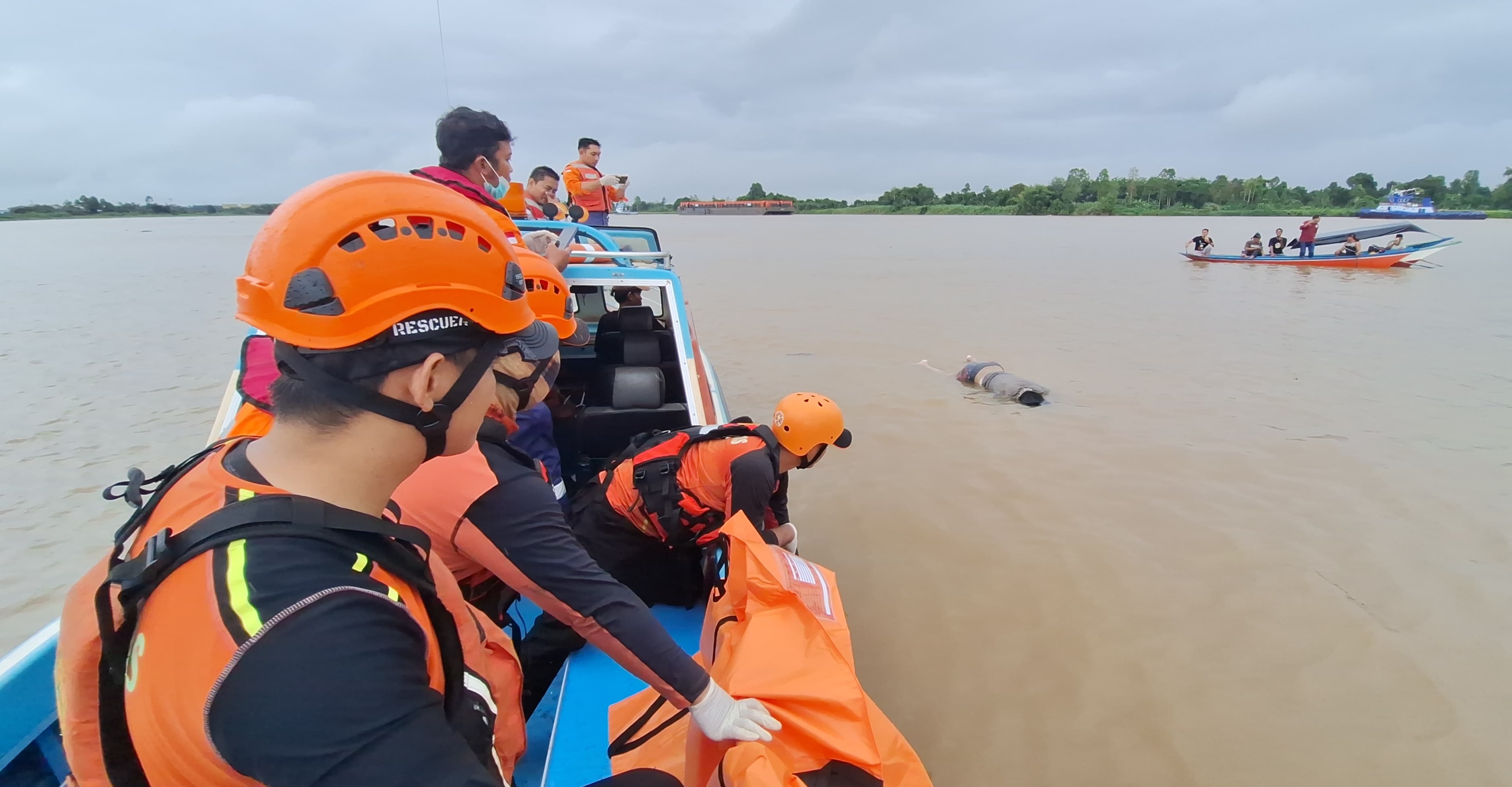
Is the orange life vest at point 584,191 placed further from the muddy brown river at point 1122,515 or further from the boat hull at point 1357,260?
the boat hull at point 1357,260

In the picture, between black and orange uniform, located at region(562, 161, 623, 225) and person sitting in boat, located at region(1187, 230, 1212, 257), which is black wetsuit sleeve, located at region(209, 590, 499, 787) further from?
person sitting in boat, located at region(1187, 230, 1212, 257)

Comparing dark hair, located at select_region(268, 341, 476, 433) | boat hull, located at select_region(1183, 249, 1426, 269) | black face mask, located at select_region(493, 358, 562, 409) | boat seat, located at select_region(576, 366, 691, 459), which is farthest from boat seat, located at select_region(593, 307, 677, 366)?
boat hull, located at select_region(1183, 249, 1426, 269)

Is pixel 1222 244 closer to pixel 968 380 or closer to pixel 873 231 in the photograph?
pixel 873 231

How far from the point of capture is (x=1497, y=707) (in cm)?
310

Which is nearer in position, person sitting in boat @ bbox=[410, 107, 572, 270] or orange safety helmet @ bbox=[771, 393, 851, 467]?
orange safety helmet @ bbox=[771, 393, 851, 467]

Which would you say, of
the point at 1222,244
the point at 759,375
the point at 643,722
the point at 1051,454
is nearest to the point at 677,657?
the point at 643,722

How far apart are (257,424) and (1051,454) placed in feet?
18.4

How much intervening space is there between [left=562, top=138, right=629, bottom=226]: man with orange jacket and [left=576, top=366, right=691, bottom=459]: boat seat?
372cm

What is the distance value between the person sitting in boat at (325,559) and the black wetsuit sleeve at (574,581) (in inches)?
16.3

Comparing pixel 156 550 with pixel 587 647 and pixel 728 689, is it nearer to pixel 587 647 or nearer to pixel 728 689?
pixel 728 689

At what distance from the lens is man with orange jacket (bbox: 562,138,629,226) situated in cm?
715

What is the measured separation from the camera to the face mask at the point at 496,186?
144 inches

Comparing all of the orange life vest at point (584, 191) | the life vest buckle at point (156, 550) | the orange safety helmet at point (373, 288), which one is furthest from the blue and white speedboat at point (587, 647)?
the orange life vest at point (584, 191)

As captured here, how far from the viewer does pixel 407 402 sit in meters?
0.98
